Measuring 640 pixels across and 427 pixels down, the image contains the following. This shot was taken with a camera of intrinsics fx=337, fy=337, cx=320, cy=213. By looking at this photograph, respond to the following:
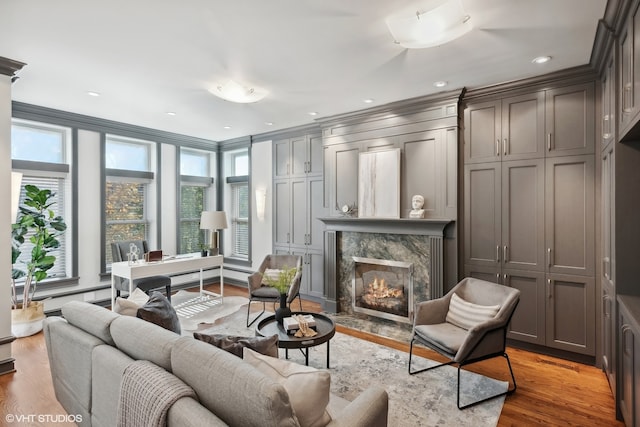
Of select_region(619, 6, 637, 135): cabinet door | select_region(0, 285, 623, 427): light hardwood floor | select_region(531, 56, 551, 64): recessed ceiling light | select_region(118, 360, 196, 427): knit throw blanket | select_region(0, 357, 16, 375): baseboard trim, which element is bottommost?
select_region(0, 285, 623, 427): light hardwood floor

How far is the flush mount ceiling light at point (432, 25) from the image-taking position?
2.21 meters

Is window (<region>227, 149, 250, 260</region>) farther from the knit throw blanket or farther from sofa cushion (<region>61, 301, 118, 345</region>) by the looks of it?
the knit throw blanket

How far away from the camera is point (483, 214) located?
148 inches

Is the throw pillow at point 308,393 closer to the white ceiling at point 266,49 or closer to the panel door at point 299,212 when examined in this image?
the white ceiling at point 266,49

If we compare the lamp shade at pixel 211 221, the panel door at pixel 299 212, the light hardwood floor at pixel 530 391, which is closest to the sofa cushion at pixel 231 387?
the light hardwood floor at pixel 530 391

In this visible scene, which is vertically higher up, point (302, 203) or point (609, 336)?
point (302, 203)

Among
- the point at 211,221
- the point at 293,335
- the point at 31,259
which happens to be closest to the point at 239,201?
the point at 211,221

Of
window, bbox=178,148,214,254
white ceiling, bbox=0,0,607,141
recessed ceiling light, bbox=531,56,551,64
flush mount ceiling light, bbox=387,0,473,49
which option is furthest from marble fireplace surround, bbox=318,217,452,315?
window, bbox=178,148,214,254

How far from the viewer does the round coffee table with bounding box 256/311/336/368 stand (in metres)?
2.68

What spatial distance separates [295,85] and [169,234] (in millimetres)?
3777

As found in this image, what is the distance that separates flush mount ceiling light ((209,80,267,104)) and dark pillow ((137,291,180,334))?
217cm

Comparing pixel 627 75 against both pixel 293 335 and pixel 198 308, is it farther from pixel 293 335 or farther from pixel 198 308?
pixel 198 308

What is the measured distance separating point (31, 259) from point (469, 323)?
5.04 metres

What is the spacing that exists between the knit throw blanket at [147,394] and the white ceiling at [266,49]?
2.20m
